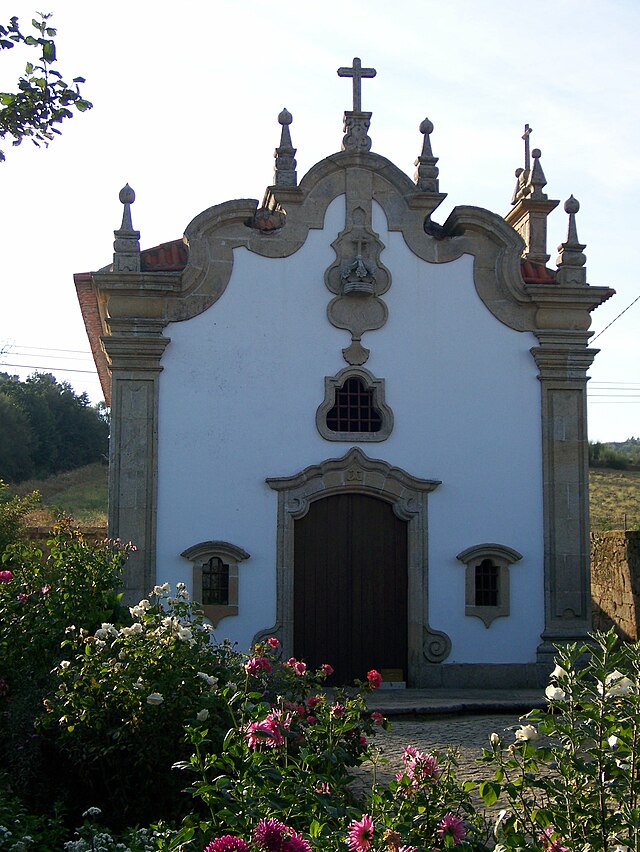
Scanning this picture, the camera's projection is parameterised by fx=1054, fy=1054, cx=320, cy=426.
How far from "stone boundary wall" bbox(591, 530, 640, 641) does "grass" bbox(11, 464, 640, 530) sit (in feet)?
24.7

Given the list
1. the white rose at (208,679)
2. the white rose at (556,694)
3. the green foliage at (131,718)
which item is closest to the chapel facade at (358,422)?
the green foliage at (131,718)

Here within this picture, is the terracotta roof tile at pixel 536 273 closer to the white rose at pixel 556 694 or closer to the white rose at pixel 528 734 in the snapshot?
the white rose at pixel 556 694

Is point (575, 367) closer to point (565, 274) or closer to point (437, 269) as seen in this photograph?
point (565, 274)

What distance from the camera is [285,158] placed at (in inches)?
502

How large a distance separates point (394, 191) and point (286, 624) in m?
5.33

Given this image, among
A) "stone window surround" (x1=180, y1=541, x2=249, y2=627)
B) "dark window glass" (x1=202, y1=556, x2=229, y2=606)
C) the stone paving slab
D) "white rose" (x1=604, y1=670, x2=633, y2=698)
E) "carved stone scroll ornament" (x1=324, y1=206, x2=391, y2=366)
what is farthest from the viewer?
"carved stone scroll ornament" (x1=324, y1=206, x2=391, y2=366)

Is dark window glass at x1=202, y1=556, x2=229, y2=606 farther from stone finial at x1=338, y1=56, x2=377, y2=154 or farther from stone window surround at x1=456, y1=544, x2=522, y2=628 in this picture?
stone finial at x1=338, y1=56, x2=377, y2=154

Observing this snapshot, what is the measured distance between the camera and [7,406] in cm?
4119

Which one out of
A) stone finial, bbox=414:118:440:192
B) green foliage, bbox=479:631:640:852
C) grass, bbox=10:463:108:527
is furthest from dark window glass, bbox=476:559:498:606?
grass, bbox=10:463:108:527

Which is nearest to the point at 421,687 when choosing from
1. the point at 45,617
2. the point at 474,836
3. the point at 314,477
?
the point at 314,477

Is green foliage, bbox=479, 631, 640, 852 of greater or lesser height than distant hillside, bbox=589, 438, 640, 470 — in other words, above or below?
below

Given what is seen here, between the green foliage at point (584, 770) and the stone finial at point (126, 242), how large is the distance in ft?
29.3

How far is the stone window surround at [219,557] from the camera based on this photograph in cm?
1193

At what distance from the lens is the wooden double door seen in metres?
12.1
